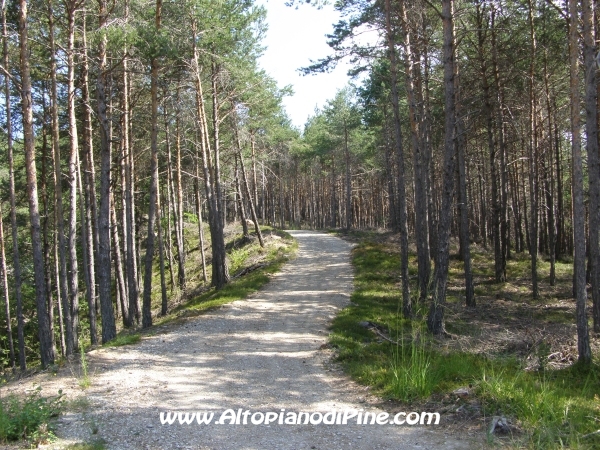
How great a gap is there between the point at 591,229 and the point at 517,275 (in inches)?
442

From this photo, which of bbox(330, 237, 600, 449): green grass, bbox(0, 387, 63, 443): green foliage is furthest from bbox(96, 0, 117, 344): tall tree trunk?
bbox(0, 387, 63, 443): green foliage

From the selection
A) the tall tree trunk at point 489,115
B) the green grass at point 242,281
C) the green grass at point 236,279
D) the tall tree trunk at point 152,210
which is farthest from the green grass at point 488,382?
the tall tree trunk at point 489,115

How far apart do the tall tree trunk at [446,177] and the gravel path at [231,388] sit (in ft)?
8.79

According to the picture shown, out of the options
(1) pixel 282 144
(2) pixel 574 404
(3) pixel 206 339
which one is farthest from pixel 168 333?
(1) pixel 282 144

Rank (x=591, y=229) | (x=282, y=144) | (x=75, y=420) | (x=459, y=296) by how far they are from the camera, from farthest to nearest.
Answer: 1. (x=282, y=144)
2. (x=459, y=296)
3. (x=591, y=229)
4. (x=75, y=420)

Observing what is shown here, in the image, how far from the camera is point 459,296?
17.2 m

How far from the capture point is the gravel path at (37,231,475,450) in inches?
225

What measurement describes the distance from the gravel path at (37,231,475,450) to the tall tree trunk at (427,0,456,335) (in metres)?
2.68

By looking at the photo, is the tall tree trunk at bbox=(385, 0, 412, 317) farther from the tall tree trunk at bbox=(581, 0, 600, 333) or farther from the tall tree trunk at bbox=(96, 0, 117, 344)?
the tall tree trunk at bbox=(96, 0, 117, 344)

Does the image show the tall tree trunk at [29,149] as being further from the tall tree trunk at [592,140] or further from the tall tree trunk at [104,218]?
the tall tree trunk at [592,140]

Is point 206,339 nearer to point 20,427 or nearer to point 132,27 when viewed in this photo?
point 20,427

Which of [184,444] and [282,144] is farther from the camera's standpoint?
[282,144]

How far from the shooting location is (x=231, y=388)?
7.75 m

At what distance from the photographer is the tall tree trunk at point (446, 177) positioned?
32.8ft
